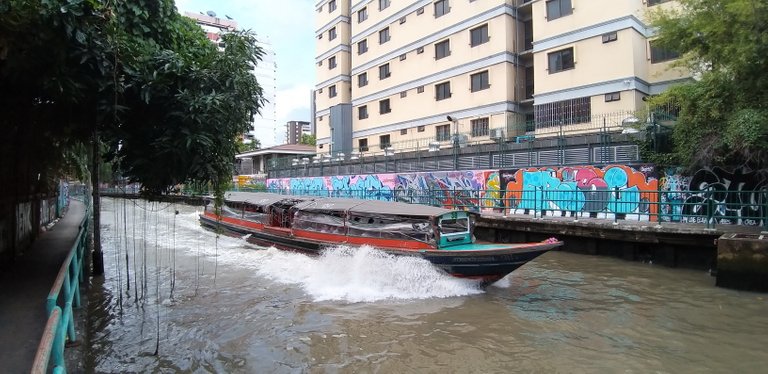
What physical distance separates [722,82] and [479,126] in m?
15.8

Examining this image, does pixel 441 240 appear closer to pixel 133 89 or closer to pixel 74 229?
pixel 133 89

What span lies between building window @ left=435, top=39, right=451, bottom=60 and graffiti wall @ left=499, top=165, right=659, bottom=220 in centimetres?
1249

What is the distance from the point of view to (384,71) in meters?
36.1

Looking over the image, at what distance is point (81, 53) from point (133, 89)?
810 millimetres

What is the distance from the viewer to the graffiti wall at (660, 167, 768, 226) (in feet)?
44.6

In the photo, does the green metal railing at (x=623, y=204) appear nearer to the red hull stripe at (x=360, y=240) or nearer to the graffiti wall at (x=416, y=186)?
the graffiti wall at (x=416, y=186)

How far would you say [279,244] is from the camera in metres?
15.5

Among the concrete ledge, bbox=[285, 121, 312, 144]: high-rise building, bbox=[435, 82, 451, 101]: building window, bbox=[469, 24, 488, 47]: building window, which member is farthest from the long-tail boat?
bbox=[285, 121, 312, 144]: high-rise building

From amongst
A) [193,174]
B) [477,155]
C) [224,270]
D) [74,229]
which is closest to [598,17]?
[477,155]

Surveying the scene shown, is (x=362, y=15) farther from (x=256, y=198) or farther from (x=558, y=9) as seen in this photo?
(x=256, y=198)

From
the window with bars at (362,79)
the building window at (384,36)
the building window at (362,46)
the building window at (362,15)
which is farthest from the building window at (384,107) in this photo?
the building window at (362,15)

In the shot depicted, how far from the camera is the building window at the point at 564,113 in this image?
75.0 ft

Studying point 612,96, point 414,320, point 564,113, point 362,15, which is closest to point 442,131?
point 564,113

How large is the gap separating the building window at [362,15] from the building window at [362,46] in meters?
1.82
